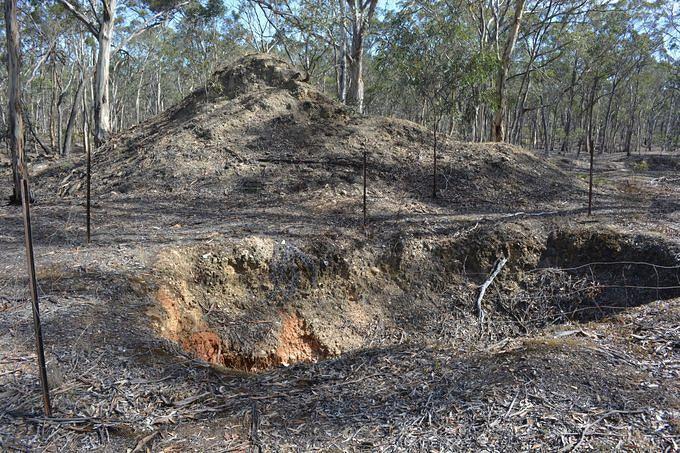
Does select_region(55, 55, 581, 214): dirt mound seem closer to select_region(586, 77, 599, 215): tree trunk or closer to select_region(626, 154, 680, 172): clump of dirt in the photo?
select_region(586, 77, 599, 215): tree trunk

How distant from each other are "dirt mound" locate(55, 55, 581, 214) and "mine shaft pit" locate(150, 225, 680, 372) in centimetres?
185

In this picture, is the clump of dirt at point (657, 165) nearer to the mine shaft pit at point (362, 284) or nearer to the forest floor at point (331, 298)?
the forest floor at point (331, 298)

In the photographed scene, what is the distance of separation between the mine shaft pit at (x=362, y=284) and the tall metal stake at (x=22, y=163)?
6.44 feet

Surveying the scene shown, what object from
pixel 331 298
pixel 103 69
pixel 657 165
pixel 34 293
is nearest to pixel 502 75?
pixel 657 165

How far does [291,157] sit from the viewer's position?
10.9 m

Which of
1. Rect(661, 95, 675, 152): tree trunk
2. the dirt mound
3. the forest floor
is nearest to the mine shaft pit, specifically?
the forest floor

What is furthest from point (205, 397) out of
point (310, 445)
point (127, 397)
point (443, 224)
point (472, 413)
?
point (443, 224)

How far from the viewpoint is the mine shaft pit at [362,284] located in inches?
229

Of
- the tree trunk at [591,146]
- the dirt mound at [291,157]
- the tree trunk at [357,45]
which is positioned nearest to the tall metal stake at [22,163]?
the dirt mound at [291,157]

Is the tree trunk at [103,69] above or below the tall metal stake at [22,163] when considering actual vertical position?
above

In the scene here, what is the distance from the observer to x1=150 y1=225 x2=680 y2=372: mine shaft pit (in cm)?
581

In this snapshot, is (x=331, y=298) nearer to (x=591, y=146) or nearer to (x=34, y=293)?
(x=34, y=293)

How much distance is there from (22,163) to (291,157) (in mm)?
7665

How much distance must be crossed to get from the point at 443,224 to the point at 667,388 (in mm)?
4794
